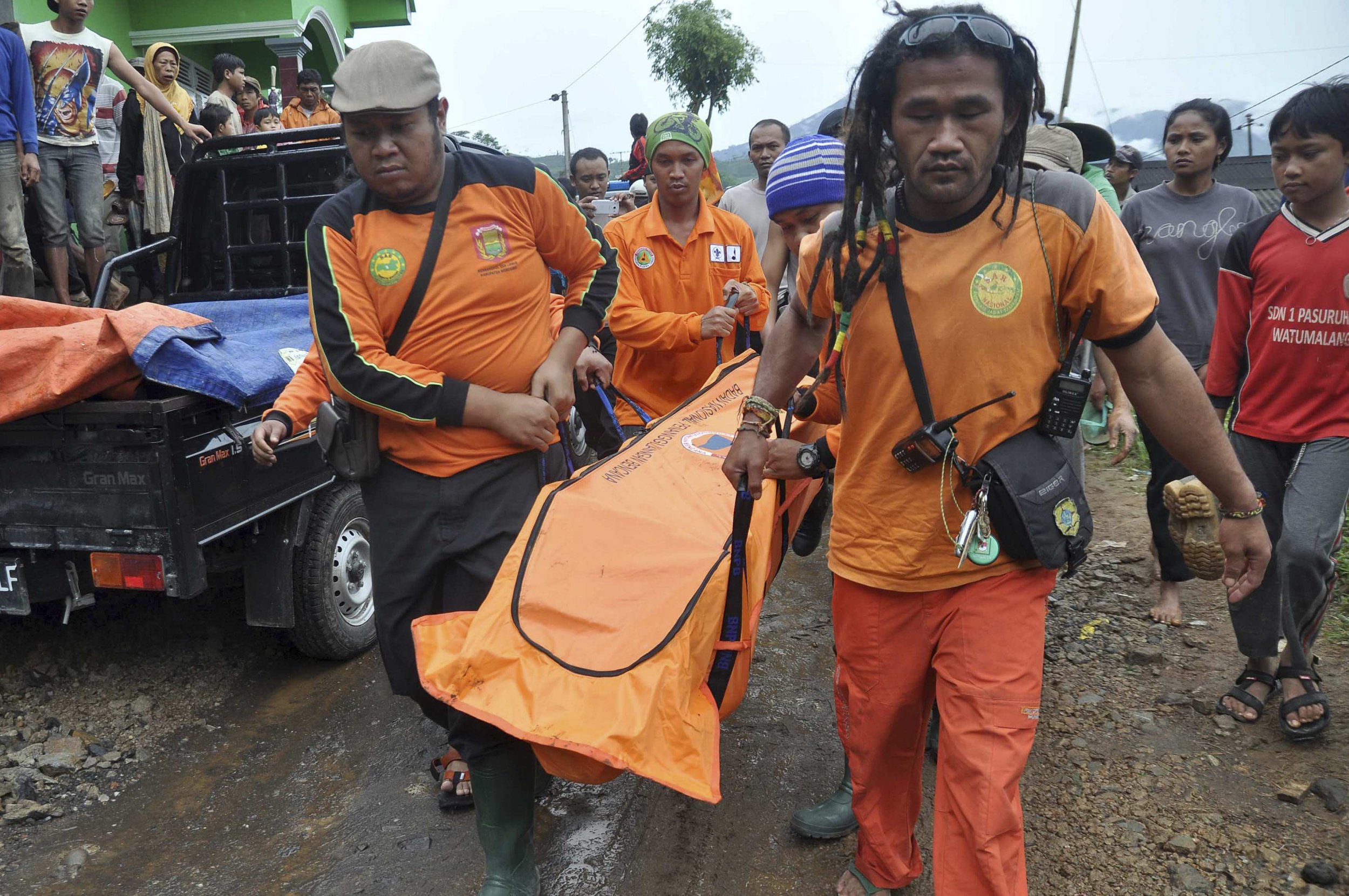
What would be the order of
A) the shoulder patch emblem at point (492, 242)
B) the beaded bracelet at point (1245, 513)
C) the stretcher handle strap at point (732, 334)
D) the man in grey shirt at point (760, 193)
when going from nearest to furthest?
1. the beaded bracelet at point (1245, 513)
2. the shoulder patch emblem at point (492, 242)
3. the stretcher handle strap at point (732, 334)
4. the man in grey shirt at point (760, 193)

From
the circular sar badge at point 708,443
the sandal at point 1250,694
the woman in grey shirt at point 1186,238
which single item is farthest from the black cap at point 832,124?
the sandal at point 1250,694

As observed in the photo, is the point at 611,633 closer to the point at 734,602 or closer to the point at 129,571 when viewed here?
the point at 734,602

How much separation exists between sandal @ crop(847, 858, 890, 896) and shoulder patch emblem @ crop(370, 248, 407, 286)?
204cm

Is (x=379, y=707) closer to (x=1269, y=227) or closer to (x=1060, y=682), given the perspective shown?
(x=1060, y=682)

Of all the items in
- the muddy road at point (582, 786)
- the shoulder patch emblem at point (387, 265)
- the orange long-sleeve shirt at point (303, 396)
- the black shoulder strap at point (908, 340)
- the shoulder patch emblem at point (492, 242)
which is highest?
the shoulder patch emblem at point (492, 242)

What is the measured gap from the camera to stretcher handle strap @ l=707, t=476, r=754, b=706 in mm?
2533

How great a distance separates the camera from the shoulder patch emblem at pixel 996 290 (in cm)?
206

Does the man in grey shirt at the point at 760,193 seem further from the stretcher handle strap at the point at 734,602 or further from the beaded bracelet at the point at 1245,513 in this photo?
the beaded bracelet at the point at 1245,513

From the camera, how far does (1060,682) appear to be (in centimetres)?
419

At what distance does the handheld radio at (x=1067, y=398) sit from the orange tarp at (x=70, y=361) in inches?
117

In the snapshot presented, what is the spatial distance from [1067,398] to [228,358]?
2.95 m

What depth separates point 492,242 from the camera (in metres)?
2.83

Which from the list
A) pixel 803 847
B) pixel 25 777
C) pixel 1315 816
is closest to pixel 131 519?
pixel 25 777

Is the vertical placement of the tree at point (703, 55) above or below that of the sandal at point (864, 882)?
above
